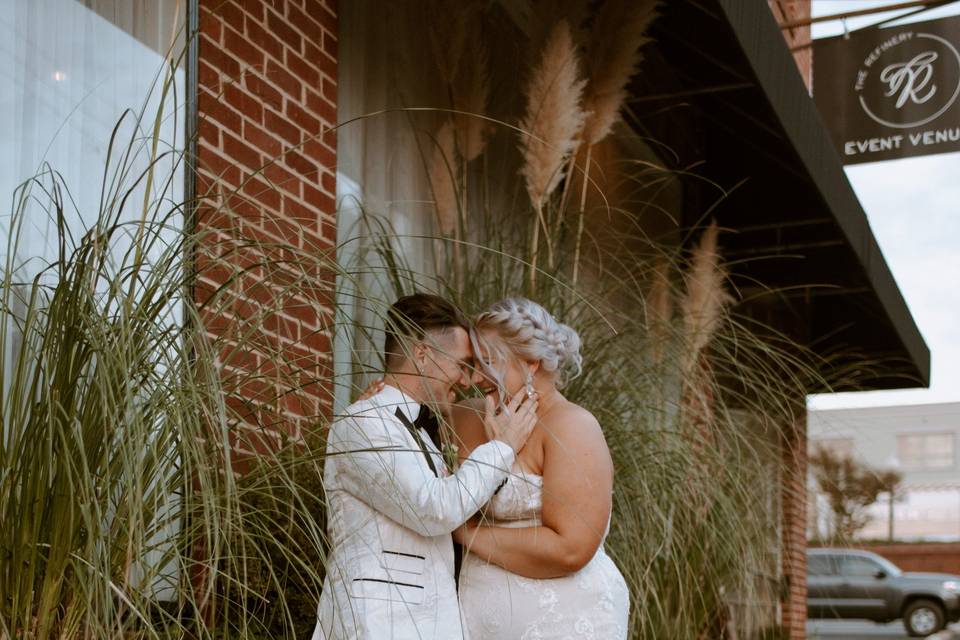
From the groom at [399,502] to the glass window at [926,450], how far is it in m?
55.9

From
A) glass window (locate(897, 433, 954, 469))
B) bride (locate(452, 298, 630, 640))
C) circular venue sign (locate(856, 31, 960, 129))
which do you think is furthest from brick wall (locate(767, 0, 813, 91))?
glass window (locate(897, 433, 954, 469))

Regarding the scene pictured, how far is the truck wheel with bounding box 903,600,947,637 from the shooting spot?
22266 millimetres

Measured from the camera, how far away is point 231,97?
176 inches

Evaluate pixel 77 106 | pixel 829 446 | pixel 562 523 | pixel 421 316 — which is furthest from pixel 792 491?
pixel 829 446

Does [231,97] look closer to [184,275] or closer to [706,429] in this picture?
[184,275]

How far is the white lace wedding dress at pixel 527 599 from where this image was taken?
3684 millimetres

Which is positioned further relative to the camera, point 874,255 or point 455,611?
point 874,255

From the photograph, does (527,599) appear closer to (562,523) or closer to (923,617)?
(562,523)

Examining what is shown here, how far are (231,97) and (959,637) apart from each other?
1996cm

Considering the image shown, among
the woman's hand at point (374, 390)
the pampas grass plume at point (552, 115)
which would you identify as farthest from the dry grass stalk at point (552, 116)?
the woman's hand at point (374, 390)

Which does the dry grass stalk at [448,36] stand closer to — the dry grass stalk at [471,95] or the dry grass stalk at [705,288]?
the dry grass stalk at [471,95]

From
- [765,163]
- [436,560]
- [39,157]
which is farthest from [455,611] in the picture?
[765,163]

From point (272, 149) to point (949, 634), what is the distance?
1989 centimetres

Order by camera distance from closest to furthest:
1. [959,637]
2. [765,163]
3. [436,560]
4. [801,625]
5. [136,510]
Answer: [136,510] < [436,560] < [765,163] < [801,625] < [959,637]
